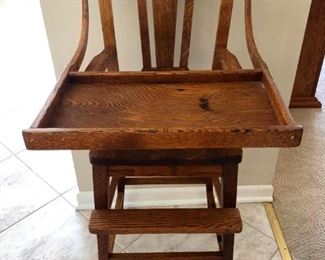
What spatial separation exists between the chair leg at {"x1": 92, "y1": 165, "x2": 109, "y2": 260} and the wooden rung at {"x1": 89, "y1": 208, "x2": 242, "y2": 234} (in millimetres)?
39

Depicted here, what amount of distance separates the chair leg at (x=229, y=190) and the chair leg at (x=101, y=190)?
266 mm

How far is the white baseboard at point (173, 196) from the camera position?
1239mm

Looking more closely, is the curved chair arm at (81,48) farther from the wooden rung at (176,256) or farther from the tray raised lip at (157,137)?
the wooden rung at (176,256)

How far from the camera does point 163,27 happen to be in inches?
32.1

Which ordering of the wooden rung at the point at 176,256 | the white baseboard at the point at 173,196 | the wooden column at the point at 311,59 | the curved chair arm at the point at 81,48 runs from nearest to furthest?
the curved chair arm at the point at 81,48 → the wooden rung at the point at 176,256 → the white baseboard at the point at 173,196 → the wooden column at the point at 311,59

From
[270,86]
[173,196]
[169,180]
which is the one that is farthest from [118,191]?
[270,86]

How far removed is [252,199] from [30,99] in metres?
1.39

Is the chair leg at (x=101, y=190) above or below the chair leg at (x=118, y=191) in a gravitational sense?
above

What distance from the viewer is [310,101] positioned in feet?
6.01

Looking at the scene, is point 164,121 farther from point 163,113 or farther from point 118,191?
point 118,191

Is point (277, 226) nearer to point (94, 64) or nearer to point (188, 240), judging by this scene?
point (188, 240)

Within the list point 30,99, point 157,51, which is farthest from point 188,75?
point 30,99

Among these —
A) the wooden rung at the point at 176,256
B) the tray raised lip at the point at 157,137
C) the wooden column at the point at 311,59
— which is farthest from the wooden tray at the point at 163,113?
the wooden column at the point at 311,59

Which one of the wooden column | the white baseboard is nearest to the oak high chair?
the white baseboard
